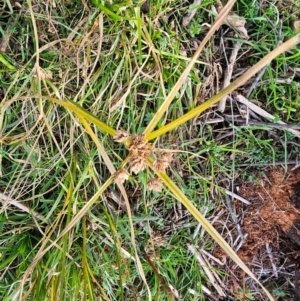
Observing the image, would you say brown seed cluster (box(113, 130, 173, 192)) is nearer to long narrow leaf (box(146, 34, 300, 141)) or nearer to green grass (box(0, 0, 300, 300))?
long narrow leaf (box(146, 34, 300, 141))

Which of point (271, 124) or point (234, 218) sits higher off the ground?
point (271, 124)

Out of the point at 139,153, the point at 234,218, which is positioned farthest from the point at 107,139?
the point at 234,218

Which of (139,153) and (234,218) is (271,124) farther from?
(139,153)

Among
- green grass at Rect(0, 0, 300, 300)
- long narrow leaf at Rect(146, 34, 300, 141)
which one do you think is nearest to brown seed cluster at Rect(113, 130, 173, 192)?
long narrow leaf at Rect(146, 34, 300, 141)

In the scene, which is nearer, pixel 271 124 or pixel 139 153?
pixel 139 153

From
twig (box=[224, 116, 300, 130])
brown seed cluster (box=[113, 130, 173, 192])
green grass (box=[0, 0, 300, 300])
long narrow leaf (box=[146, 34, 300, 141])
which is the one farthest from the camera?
twig (box=[224, 116, 300, 130])

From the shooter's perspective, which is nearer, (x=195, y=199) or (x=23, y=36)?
(x=23, y=36)

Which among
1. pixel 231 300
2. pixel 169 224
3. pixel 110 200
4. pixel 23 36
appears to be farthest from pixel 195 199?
pixel 23 36

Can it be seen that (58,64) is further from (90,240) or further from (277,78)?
(277,78)

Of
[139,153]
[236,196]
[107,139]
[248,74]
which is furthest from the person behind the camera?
[236,196]
